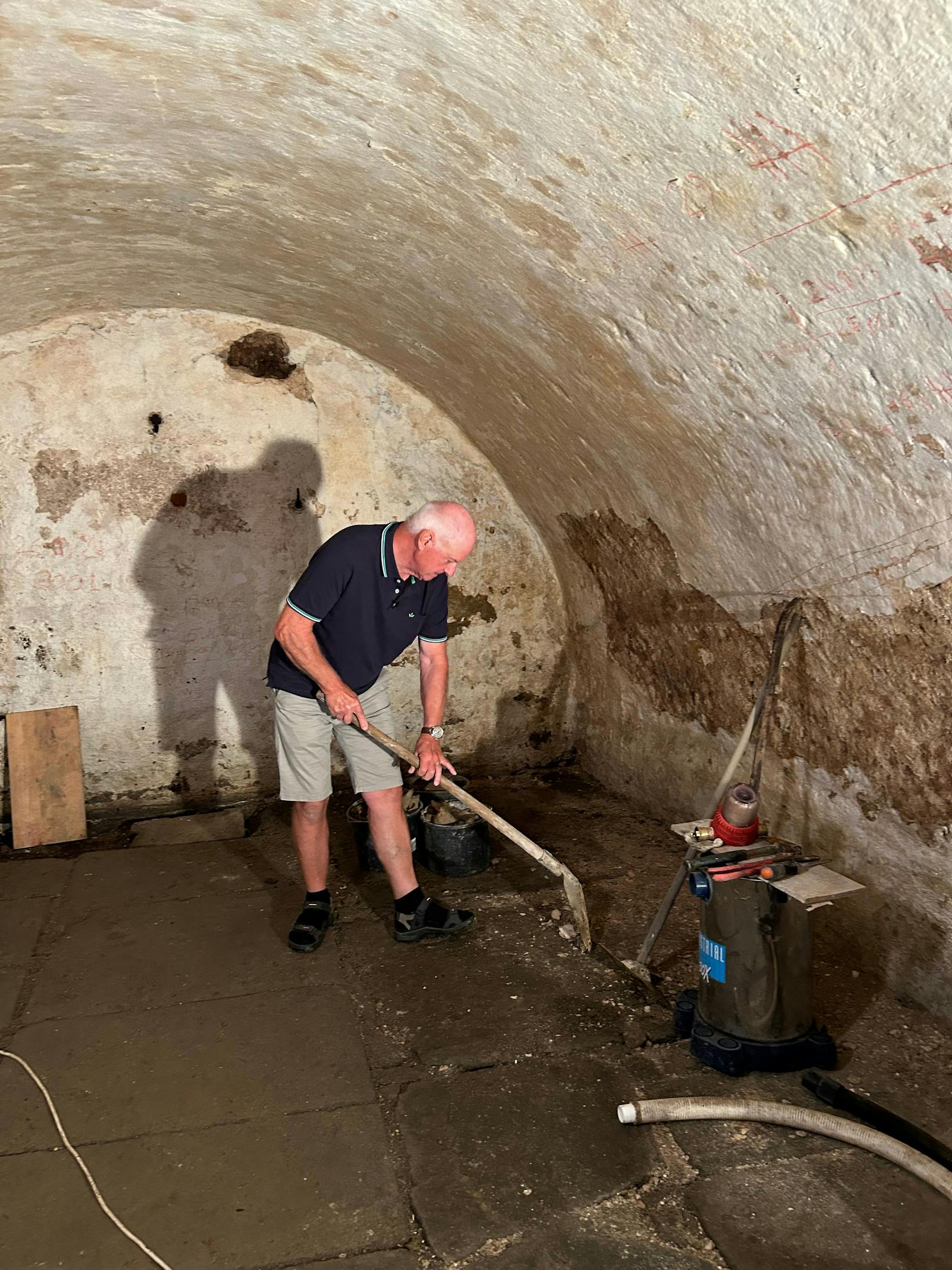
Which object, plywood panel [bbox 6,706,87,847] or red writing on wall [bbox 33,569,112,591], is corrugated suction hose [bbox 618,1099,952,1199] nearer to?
plywood panel [bbox 6,706,87,847]

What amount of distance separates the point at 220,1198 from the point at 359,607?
1655 mm

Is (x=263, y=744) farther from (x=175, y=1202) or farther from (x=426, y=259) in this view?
(x=175, y=1202)

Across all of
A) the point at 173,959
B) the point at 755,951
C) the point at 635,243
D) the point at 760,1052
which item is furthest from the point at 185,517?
the point at 760,1052

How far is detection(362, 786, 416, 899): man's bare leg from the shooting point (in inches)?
131

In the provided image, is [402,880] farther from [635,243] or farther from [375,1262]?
[635,243]

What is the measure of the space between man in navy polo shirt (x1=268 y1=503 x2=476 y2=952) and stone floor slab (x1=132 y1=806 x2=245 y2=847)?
120 cm

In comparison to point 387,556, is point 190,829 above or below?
below

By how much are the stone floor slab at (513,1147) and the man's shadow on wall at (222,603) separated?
2635mm

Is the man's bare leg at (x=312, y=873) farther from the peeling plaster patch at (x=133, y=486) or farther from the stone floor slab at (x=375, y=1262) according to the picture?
the peeling plaster patch at (x=133, y=486)

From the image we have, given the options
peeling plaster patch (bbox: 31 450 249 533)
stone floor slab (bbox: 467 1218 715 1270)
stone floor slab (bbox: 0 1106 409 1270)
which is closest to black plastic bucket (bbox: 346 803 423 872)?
stone floor slab (bbox: 0 1106 409 1270)

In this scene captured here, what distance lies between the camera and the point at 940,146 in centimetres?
171

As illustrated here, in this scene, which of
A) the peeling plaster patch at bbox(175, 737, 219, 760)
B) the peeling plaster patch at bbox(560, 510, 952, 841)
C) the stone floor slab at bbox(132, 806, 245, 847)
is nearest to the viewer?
the peeling plaster patch at bbox(560, 510, 952, 841)

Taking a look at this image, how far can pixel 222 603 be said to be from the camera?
485 centimetres

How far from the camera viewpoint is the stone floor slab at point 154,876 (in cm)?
385
